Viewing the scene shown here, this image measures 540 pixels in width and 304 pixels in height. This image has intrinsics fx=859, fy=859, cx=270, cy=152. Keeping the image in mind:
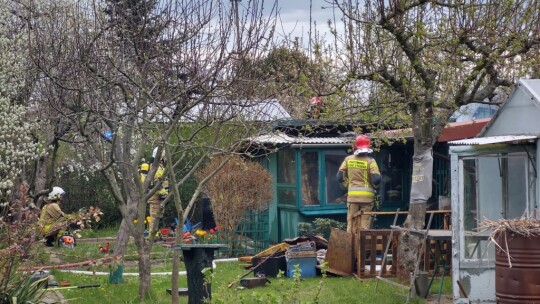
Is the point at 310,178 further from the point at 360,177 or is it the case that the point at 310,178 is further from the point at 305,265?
the point at 305,265

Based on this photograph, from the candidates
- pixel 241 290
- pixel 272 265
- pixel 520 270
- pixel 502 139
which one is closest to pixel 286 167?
pixel 272 265

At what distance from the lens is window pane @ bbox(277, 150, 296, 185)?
685 inches

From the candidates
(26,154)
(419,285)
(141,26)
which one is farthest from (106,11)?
(419,285)

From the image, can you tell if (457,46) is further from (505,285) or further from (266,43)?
(505,285)

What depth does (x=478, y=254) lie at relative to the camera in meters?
9.98

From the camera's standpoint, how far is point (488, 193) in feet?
34.4

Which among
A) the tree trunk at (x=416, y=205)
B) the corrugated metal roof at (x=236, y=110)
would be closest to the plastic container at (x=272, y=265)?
the tree trunk at (x=416, y=205)

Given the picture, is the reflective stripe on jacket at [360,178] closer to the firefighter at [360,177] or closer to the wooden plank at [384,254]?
the firefighter at [360,177]

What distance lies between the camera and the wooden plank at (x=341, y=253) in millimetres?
12820

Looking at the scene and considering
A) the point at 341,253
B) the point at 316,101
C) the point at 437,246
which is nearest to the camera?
the point at 437,246

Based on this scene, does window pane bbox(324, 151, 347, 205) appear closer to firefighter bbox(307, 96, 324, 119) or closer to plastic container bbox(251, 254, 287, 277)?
firefighter bbox(307, 96, 324, 119)

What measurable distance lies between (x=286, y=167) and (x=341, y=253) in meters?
5.16

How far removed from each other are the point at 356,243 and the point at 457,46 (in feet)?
11.5

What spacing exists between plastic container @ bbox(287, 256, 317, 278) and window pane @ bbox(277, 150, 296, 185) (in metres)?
4.38
